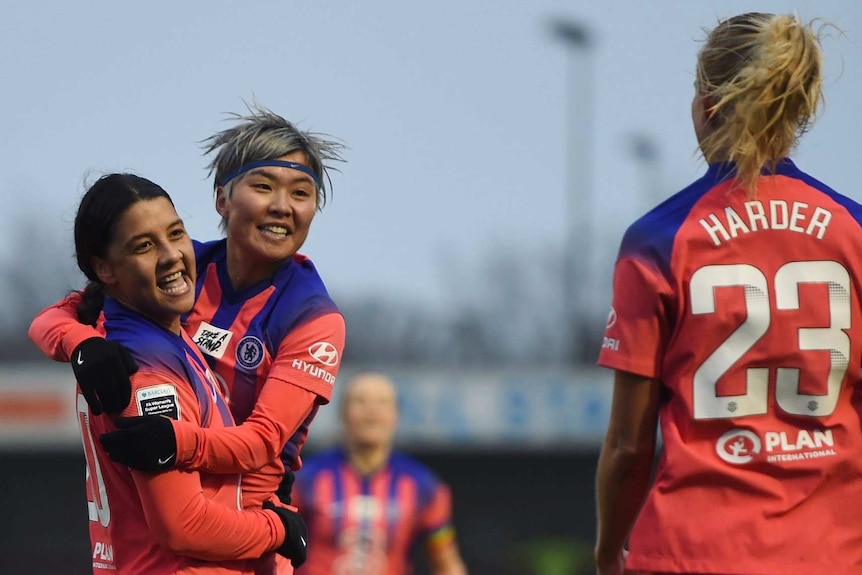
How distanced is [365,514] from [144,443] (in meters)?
3.73

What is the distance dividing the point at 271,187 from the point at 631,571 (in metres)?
1.55

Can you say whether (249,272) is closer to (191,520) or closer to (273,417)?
(273,417)

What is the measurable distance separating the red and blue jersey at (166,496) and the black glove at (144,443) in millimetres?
44

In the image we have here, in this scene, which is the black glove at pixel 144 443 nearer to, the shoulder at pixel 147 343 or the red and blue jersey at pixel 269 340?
the shoulder at pixel 147 343

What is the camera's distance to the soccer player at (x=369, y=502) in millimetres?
6922

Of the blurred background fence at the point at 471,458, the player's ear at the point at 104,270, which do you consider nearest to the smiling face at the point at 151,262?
the player's ear at the point at 104,270

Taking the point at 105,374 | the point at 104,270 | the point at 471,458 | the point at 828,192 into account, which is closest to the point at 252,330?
the point at 104,270

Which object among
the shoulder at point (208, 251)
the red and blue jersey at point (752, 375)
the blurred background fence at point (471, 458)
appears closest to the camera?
the red and blue jersey at point (752, 375)

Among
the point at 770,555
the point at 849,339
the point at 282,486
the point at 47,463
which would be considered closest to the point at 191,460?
the point at 282,486

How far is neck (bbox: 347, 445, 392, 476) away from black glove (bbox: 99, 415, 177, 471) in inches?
146

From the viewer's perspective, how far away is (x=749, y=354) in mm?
3346

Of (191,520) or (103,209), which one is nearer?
(191,520)

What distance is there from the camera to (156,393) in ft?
11.4

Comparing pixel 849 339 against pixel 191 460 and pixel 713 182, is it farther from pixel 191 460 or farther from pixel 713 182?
pixel 191 460
